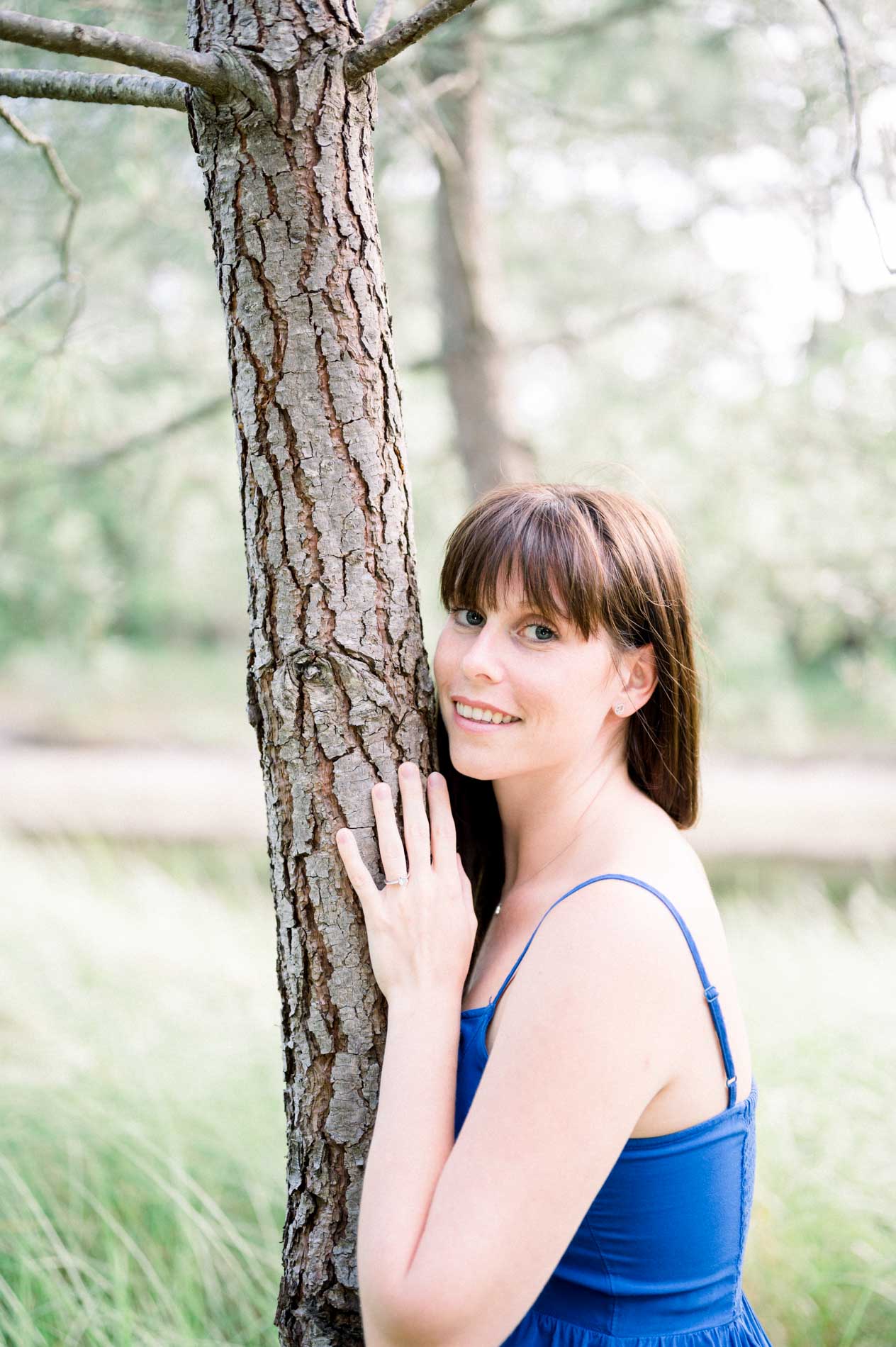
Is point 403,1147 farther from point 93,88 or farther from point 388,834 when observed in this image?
point 93,88

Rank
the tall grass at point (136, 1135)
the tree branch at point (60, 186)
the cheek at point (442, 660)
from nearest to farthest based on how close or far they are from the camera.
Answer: the cheek at point (442, 660) → the tree branch at point (60, 186) → the tall grass at point (136, 1135)

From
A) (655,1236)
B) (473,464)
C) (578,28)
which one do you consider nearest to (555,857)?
(655,1236)

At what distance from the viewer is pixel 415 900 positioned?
145cm

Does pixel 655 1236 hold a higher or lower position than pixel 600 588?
lower

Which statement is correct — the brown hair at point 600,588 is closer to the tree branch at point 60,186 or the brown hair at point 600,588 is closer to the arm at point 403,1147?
the arm at point 403,1147

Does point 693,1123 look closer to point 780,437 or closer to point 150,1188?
point 150,1188

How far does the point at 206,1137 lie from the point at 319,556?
205 centimetres

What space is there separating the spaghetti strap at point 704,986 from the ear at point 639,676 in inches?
13.2

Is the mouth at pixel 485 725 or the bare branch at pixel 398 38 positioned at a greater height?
the bare branch at pixel 398 38

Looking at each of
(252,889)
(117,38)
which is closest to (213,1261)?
(117,38)

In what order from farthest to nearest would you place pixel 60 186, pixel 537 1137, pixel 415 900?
pixel 60 186 < pixel 415 900 < pixel 537 1137

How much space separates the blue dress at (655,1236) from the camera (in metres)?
1.35

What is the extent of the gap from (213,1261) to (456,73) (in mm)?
3509

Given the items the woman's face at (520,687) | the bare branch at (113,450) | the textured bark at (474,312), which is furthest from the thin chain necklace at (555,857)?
the bare branch at (113,450)
